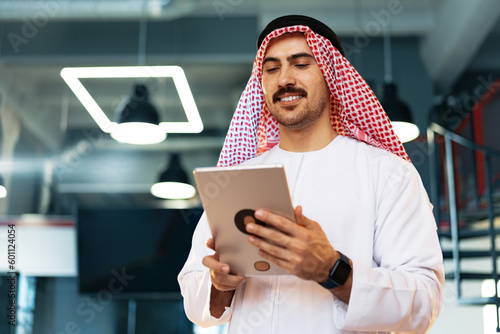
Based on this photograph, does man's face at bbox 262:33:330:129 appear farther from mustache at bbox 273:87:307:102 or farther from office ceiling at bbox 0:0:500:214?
office ceiling at bbox 0:0:500:214

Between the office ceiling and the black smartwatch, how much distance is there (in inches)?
175

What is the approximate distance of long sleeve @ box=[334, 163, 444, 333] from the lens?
1173mm

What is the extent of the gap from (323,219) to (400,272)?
0.22 m

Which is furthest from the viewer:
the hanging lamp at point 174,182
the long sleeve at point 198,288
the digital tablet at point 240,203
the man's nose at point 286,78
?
the hanging lamp at point 174,182

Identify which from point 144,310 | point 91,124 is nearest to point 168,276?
point 144,310

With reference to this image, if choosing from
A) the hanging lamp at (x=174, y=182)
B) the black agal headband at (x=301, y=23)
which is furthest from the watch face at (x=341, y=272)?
the hanging lamp at (x=174, y=182)

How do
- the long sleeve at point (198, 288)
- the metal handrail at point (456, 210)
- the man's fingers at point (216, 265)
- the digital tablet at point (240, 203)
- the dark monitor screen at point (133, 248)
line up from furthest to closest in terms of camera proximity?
the dark monitor screen at point (133, 248), the metal handrail at point (456, 210), the long sleeve at point (198, 288), the man's fingers at point (216, 265), the digital tablet at point (240, 203)

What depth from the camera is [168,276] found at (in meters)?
5.37

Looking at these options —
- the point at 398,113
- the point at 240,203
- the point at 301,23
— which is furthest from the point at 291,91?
the point at 398,113

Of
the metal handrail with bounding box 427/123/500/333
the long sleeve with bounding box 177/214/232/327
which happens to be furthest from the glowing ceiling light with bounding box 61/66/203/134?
the long sleeve with bounding box 177/214/232/327

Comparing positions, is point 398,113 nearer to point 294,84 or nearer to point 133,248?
point 133,248

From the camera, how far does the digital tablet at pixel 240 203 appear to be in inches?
42.8

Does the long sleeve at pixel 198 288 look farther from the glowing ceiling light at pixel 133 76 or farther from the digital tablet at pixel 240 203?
the glowing ceiling light at pixel 133 76

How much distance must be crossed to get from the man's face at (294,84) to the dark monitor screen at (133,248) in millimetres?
3919
